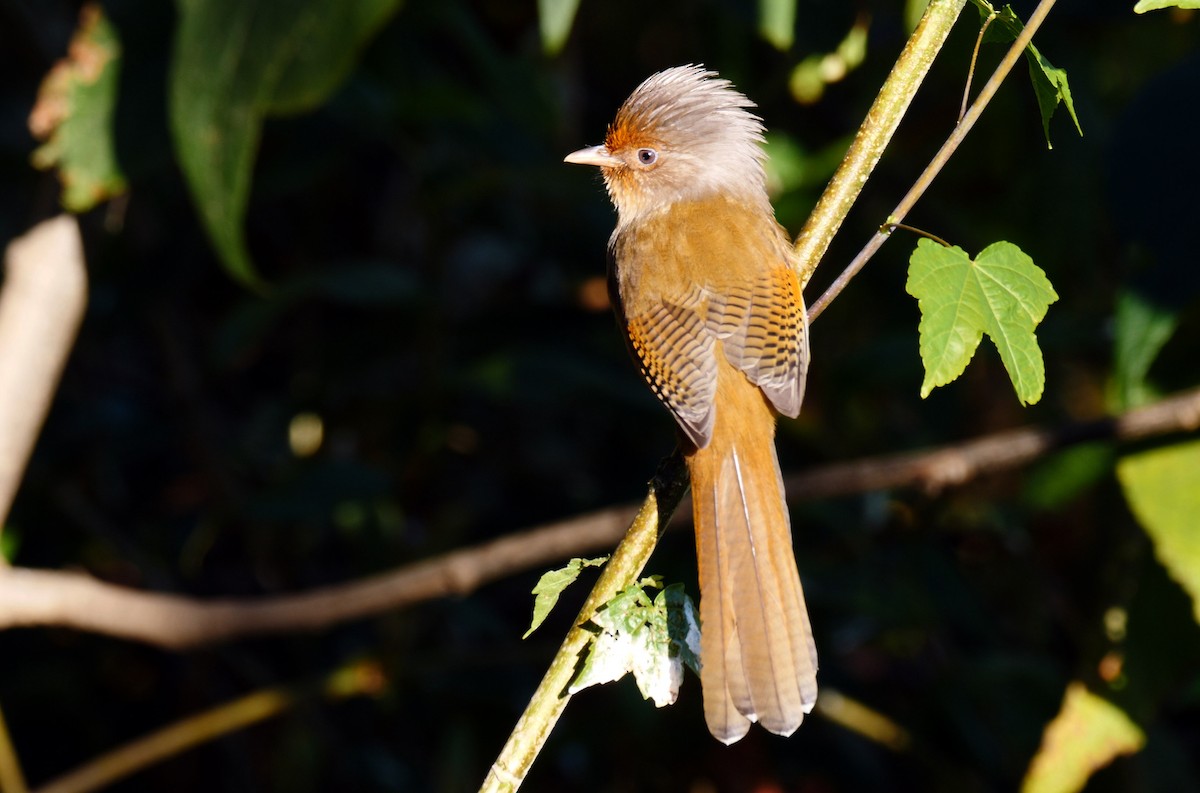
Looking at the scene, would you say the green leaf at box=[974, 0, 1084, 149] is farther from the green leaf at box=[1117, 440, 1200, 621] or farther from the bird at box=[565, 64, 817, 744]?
the green leaf at box=[1117, 440, 1200, 621]

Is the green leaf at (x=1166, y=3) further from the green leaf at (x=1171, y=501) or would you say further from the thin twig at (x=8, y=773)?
the thin twig at (x=8, y=773)

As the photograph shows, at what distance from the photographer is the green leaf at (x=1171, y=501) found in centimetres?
272

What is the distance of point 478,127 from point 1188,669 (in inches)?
91.2

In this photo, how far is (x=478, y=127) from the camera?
4.05m

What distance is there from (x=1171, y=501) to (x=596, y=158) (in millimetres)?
1446

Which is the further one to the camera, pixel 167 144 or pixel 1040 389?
pixel 167 144

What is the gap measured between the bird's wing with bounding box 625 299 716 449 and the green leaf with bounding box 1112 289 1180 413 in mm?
822

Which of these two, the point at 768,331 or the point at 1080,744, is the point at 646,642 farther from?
the point at 1080,744

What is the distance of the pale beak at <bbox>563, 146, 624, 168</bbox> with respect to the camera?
3.28m

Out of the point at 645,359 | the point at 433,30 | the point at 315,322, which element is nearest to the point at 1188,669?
the point at 645,359

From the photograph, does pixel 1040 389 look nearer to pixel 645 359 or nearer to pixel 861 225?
pixel 645 359

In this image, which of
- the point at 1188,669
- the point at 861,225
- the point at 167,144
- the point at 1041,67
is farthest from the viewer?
the point at 861,225

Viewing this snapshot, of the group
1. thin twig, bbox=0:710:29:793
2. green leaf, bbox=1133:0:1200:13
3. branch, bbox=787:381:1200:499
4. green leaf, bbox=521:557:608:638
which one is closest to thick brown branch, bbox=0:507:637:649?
branch, bbox=787:381:1200:499

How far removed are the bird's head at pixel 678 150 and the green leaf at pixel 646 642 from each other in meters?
1.63
